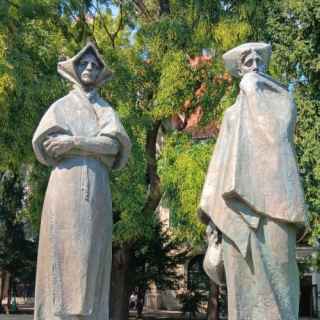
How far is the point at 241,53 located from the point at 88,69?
1.34 m

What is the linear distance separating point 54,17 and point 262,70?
1349 centimetres

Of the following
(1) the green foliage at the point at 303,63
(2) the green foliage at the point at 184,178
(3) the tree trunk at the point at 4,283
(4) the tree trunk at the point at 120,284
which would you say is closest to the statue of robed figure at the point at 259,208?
(2) the green foliage at the point at 184,178

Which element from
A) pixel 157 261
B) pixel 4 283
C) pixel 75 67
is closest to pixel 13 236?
pixel 4 283

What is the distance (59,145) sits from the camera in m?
5.82

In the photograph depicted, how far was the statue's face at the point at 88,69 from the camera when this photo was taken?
20.3ft

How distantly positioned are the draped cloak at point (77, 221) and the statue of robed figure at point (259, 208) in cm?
98

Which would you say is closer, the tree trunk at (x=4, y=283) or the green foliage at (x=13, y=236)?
the green foliage at (x=13, y=236)

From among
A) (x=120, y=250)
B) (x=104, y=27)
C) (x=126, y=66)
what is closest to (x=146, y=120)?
(x=126, y=66)

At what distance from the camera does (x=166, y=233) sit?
97.3 feet

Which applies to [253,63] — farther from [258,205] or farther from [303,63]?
[303,63]

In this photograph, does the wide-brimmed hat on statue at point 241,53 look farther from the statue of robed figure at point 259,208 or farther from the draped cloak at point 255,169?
the statue of robed figure at point 259,208

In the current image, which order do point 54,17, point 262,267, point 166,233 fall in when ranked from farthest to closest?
1. point 166,233
2. point 54,17
3. point 262,267

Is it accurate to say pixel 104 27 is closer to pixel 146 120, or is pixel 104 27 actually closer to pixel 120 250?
pixel 146 120

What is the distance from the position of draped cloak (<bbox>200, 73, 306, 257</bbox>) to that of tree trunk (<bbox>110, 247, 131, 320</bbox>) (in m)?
18.6
